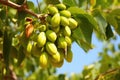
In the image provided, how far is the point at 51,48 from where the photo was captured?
1.91m

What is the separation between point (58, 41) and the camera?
1.96 meters

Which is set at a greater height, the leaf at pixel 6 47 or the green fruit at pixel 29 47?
the green fruit at pixel 29 47

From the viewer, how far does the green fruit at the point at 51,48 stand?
1.91 meters

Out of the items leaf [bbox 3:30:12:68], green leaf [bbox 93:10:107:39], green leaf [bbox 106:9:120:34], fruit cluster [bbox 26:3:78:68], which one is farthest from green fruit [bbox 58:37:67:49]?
green leaf [bbox 106:9:120:34]

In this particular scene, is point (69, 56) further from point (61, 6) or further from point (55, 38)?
point (61, 6)

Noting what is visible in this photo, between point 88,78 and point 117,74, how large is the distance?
57 centimetres

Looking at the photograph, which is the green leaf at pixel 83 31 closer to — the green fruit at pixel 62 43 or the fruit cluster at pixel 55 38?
the fruit cluster at pixel 55 38

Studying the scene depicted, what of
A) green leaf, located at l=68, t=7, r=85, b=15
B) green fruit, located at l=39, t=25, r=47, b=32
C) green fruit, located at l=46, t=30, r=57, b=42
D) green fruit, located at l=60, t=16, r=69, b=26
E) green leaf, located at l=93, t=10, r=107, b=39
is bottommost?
green leaf, located at l=93, t=10, r=107, b=39

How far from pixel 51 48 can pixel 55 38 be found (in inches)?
2.6

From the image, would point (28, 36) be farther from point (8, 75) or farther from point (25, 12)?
point (8, 75)

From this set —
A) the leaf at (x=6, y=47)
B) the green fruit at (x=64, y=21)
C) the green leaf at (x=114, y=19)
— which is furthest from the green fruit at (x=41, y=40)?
the green leaf at (x=114, y=19)

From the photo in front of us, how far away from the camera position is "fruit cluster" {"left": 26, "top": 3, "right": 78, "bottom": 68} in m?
1.94

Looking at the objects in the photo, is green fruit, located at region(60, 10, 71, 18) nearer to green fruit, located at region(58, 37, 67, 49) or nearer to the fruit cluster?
the fruit cluster

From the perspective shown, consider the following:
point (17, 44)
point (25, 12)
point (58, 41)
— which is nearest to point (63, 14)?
point (58, 41)
